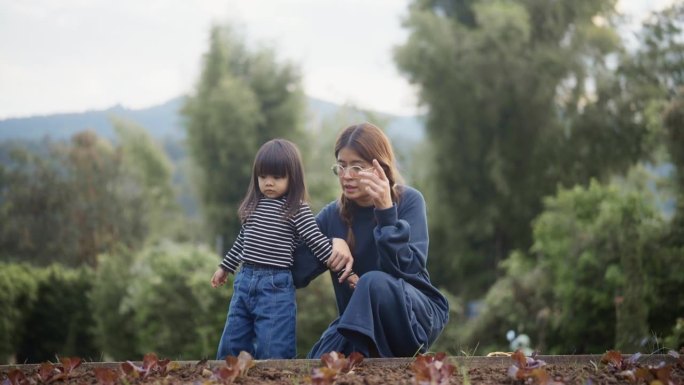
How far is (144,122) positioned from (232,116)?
9263 mm

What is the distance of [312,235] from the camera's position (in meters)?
3.41

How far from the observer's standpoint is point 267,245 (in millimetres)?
3434

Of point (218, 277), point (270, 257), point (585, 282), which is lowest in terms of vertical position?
point (585, 282)

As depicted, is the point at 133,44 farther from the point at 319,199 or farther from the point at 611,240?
the point at 611,240

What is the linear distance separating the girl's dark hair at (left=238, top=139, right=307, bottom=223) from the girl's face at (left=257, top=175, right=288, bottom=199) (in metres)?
0.02

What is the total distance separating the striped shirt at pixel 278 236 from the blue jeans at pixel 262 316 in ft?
0.18

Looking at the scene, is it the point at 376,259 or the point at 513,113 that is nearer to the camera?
the point at 376,259

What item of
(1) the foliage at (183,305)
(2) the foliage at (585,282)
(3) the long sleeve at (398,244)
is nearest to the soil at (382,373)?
(3) the long sleeve at (398,244)

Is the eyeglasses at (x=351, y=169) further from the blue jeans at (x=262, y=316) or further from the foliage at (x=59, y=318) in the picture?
the foliage at (x=59, y=318)

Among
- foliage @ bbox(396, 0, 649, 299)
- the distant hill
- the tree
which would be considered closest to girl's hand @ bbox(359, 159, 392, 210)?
the distant hill

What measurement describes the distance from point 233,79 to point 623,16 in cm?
913

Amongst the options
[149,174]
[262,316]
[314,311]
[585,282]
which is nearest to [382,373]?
[262,316]

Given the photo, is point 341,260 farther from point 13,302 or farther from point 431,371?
point 13,302

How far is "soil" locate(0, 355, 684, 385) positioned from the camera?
8.09 feet
